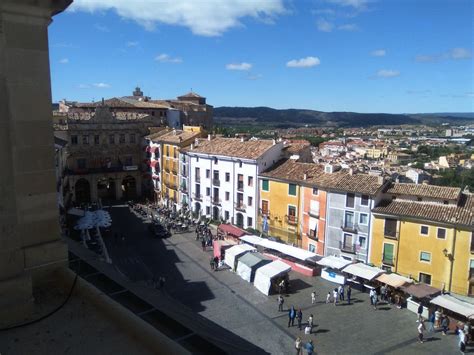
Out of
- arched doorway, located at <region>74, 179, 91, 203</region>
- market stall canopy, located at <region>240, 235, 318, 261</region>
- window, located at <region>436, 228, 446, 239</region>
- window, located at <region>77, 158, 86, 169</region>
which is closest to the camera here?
window, located at <region>436, 228, 446, 239</region>

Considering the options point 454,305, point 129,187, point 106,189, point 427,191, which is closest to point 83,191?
point 106,189

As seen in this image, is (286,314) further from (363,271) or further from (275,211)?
(275,211)

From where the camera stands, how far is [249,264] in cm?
3231

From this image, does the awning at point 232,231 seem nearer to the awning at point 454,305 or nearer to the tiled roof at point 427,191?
the tiled roof at point 427,191

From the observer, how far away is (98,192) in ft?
219

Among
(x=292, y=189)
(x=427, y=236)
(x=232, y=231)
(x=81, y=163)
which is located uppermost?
(x=292, y=189)

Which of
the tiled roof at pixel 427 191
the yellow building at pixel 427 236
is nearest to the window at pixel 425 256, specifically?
the yellow building at pixel 427 236

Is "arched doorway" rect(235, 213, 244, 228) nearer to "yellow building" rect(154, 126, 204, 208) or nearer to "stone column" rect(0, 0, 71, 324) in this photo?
"yellow building" rect(154, 126, 204, 208)

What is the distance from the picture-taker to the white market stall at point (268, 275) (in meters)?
29.8

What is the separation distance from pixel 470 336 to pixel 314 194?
18.5 m

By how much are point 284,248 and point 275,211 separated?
8.41 meters

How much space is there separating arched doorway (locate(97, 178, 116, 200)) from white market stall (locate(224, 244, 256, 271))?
36.6m

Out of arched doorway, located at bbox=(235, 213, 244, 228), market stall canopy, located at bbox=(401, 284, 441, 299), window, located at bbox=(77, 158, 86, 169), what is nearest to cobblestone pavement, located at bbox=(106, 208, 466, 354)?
market stall canopy, located at bbox=(401, 284, 441, 299)

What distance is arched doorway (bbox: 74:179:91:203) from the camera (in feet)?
208
